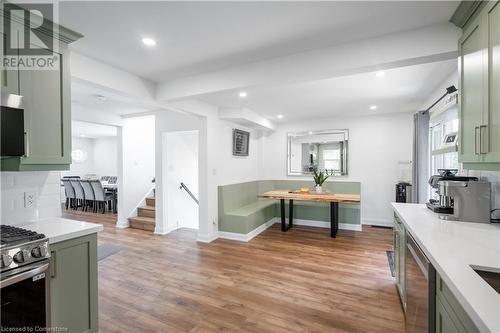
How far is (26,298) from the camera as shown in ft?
4.61

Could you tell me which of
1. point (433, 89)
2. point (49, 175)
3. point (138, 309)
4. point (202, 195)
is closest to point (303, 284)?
point (138, 309)

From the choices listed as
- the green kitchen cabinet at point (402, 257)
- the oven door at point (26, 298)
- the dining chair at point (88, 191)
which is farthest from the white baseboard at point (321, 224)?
the dining chair at point (88, 191)

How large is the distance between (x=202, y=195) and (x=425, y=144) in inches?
145

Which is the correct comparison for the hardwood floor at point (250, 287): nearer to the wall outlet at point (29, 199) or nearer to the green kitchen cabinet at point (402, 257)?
the green kitchen cabinet at point (402, 257)

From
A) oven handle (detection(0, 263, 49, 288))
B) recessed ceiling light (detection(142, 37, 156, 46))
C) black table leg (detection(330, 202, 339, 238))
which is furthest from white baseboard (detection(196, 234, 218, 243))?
recessed ceiling light (detection(142, 37, 156, 46))

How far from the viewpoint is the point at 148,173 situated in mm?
5914

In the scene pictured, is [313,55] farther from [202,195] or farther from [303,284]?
[202,195]

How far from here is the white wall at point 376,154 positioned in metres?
5.00

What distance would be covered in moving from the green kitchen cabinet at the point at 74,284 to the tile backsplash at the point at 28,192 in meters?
0.68

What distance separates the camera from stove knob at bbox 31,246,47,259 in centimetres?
140

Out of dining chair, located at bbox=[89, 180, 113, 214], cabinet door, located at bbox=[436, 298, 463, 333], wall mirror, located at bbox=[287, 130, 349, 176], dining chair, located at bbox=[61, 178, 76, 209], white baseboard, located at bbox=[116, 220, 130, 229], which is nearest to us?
cabinet door, located at bbox=[436, 298, 463, 333]

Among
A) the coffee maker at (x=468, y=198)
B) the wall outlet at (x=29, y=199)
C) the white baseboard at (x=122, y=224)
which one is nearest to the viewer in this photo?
the coffee maker at (x=468, y=198)
